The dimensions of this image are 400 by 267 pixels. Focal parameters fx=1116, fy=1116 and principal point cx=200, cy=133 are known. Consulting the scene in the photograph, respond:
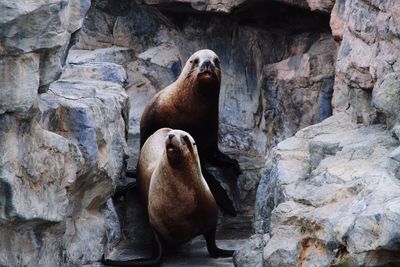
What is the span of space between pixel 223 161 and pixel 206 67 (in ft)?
2.74

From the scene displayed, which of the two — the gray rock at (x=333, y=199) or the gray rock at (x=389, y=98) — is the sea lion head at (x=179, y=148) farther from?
the gray rock at (x=389, y=98)

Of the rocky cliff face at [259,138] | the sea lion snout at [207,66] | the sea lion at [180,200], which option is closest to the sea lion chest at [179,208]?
the sea lion at [180,200]

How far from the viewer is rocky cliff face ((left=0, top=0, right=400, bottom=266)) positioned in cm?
596

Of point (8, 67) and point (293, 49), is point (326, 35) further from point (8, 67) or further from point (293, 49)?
point (8, 67)

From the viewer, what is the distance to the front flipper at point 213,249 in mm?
8047

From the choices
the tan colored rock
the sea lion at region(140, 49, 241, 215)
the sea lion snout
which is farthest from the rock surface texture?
the sea lion at region(140, 49, 241, 215)

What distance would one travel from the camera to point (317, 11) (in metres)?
9.99

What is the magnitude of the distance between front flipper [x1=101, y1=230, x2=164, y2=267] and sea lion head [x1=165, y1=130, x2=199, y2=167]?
623 millimetres

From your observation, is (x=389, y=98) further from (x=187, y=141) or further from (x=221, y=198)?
(x=221, y=198)

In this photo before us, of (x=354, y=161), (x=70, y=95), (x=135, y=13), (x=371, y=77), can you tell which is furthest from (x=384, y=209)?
(x=135, y=13)

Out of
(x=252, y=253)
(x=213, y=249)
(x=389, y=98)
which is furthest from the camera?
(x=213, y=249)

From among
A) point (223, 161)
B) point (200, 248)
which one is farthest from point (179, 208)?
point (223, 161)

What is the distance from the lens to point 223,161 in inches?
381

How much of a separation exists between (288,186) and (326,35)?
3878 millimetres
